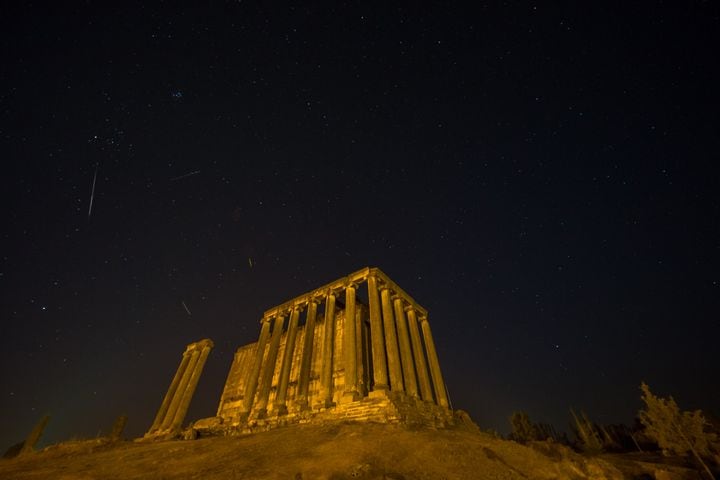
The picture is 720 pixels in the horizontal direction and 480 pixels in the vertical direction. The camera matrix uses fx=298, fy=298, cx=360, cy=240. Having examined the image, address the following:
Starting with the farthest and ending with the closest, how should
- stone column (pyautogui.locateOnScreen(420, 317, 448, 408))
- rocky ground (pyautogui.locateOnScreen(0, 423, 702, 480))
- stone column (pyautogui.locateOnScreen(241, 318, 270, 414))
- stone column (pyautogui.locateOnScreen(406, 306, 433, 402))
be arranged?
stone column (pyautogui.locateOnScreen(241, 318, 270, 414)), stone column (pyautogui.locateOnScreen(420, 317, 448, 408)), stone column (pyautogui.locateOnScreen(406, 306, 433, 402)), rocky ground (pyautogui.locateOnScreen(0, 423, 702, 480))

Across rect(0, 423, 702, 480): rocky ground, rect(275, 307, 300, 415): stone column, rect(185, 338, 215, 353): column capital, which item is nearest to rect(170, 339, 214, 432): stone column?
rect(185, 338, 215, 353): column capital

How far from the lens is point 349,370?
1950 centimetres

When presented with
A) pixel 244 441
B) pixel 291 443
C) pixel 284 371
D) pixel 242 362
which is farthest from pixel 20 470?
pixel 242 362

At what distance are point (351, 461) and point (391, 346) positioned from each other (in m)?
11.9

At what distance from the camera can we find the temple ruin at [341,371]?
17781mm

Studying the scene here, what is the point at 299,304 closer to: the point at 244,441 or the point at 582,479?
the point at 244,441

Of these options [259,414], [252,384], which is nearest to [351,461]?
[259,414]

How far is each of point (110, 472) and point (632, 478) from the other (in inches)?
725

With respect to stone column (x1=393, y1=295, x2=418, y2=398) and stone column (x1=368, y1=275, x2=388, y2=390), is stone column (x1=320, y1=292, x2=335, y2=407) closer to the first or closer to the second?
stone column (x1=368, y1=275, x2=388, y2=390)

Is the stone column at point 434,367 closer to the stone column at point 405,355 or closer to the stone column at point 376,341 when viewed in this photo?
the stone column at point 405,355

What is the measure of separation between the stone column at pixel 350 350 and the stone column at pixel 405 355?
11.6 feet

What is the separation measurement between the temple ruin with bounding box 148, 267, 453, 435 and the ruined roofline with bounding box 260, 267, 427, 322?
8cm

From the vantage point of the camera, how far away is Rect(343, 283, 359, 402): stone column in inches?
728

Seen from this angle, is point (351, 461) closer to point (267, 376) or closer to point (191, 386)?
point (267, 376)
